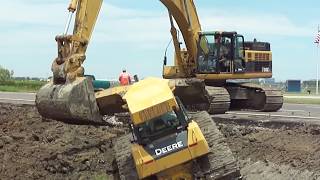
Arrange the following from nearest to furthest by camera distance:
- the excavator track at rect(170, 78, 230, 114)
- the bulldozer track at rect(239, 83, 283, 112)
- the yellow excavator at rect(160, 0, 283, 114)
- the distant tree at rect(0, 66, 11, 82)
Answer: the excavator track at rect(170, 78, 230, 114)
the yellow excavator at rect(160, 0, 283, 114)
the bulldozer track at rect(239, 83, 283, 112)
the distant tree at rect(0, 66, 11, 82)

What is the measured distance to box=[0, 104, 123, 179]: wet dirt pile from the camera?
12672 millimetres

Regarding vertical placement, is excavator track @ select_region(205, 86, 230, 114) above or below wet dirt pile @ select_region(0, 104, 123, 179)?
above

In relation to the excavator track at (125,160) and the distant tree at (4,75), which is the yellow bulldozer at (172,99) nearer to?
the excavator track at (125,160)

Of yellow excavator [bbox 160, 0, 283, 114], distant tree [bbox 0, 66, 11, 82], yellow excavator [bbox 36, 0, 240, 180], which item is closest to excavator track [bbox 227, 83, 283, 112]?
yellow excavator [bbox 160, 0, 283, 114]

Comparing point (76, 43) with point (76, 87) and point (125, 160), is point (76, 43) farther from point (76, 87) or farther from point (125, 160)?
point (125, 160)

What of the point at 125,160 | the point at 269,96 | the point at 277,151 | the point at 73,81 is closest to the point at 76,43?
the point at 73,81

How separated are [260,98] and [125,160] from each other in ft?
33.6

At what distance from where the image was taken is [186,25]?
63.8 feet

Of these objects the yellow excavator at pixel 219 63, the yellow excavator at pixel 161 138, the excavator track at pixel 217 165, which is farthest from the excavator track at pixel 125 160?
the yellow excavator at pixel 219 63

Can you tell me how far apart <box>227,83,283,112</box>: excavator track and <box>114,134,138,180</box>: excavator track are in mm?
8850

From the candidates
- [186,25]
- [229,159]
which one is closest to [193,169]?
[229,159]

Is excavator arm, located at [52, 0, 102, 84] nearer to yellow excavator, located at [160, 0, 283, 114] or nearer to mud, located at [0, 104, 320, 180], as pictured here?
mud, located at [0, 104, 320, 180]

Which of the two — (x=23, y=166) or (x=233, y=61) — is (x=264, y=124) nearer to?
(x=233, y=61)

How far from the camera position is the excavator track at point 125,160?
1090cm
